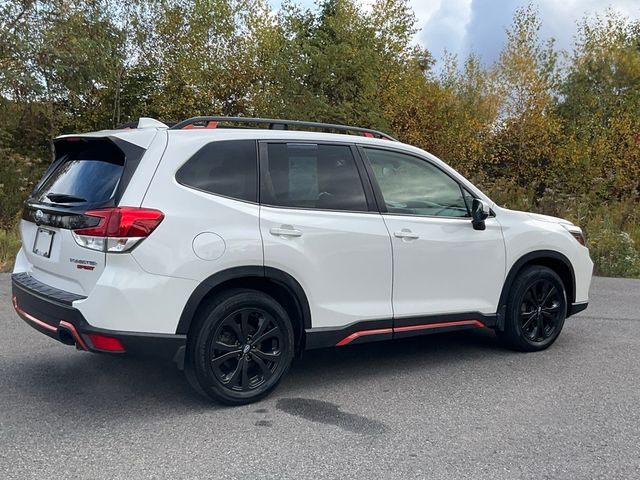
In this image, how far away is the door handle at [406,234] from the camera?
4527mm

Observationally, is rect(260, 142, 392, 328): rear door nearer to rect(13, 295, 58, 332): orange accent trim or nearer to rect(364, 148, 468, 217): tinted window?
rect(364, 148, 468, 217): tinted window

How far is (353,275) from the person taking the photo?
4332 millimetres

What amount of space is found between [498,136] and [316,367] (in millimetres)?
15549

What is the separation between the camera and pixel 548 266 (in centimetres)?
560

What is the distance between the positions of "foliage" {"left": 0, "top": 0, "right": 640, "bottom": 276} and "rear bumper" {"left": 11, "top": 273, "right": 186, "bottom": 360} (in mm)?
6838

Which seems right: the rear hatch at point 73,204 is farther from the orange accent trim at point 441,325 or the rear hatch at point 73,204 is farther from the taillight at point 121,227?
the orange accent trim at point 441,325

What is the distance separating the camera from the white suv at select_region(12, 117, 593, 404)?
3637 mm

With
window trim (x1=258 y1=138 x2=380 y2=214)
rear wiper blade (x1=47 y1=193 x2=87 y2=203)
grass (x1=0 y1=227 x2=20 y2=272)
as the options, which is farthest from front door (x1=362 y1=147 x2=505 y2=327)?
grass (x1=0 y1=227 x2=20 y2=272)

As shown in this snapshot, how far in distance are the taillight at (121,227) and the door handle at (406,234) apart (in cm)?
172

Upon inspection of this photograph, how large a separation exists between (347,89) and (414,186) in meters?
9.81

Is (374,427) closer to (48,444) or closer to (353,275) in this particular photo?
(353,275)

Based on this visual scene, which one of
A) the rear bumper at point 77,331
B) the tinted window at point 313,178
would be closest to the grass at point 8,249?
the rear bumper at point 77,331

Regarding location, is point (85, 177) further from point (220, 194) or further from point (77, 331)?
point (77, 331)

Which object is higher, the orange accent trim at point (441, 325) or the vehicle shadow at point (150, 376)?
the orange accent trim at point (441, 325)
